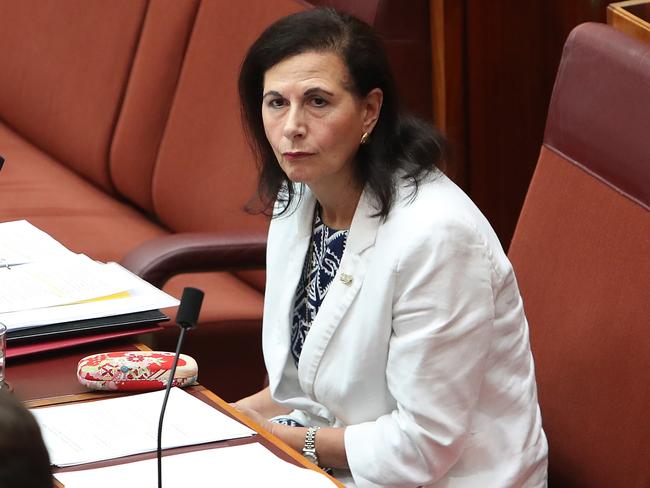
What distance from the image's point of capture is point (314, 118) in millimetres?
1939

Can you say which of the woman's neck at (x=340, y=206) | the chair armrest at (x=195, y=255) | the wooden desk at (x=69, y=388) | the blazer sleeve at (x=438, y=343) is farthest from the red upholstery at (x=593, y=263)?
the chair armrest at (x=195, y=255)

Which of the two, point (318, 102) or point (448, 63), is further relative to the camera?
point (448, 63)

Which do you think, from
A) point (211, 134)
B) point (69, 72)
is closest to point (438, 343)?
point (211, 134)

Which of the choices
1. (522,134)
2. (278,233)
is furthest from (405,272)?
(522,134)

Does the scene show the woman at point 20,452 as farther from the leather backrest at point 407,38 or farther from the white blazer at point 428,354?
the leather backrest at point 407,38

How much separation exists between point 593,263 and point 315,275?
44cm

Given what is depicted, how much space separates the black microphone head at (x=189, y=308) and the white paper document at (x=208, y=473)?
22cm

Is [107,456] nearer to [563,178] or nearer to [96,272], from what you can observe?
[96,272]

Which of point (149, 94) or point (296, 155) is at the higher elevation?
point (296, 155)

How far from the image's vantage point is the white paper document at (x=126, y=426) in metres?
1.62

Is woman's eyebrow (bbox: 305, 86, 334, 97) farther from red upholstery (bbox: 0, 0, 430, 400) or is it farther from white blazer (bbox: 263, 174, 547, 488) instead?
red upholstery (bbox: 0, 0, 430, 400)

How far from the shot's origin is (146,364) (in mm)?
1812

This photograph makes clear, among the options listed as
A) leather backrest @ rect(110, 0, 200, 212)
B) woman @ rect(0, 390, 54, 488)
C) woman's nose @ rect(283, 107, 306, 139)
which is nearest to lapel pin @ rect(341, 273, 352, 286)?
woman's nose @ rect(283, 107, 306, 139)

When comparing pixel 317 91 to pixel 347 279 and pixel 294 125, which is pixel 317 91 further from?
pixel 347 279
